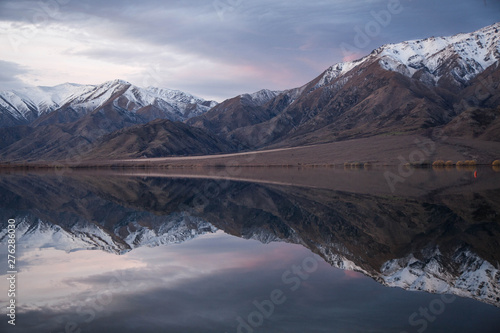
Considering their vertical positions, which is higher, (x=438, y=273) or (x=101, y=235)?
(x=101, y=235)

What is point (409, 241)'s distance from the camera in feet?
66.4

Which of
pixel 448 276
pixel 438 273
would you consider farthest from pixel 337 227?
pixel 448 276

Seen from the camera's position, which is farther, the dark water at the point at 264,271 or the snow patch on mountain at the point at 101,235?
the snow patch on mountain at the point at 101,235

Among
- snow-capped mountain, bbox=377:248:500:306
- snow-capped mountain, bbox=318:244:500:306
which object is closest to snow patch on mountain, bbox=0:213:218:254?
snow-capped mountain, bbox=318:244:500:306

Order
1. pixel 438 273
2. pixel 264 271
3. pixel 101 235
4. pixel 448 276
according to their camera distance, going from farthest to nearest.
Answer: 1. pixel 101 235
2. pixel 264 271
3. pixel 438 273
4. pixel 448 276

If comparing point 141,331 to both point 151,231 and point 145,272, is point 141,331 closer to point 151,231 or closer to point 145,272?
point 145,272

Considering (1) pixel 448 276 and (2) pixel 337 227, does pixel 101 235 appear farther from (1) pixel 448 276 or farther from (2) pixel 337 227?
(1) pixel 448 276

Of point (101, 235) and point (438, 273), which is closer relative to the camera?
point (438, 273)

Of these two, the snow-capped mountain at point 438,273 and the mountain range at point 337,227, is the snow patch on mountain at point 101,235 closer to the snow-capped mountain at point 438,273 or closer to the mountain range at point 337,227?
the mountain range at point 337,227

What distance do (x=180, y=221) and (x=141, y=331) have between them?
1850 cm

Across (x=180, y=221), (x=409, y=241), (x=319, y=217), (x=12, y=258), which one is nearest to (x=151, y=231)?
(x=180, y=221)

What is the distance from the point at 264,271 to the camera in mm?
15727

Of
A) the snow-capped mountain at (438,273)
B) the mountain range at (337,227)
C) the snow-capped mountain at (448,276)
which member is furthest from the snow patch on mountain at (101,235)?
the snow-capped mountain at (448,276)

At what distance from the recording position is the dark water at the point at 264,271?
36.5ft
